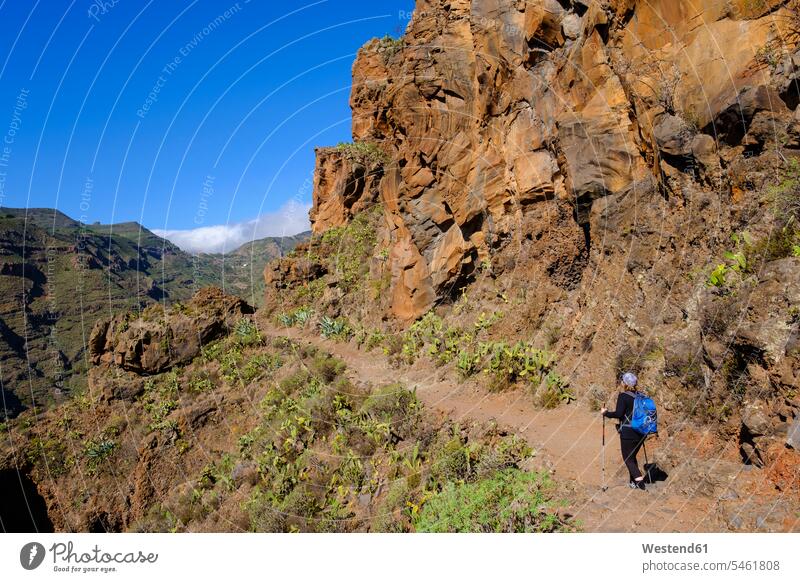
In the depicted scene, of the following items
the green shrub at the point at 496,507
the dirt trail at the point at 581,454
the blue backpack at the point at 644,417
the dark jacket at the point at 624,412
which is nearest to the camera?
the dirt trail at the point at 581,454

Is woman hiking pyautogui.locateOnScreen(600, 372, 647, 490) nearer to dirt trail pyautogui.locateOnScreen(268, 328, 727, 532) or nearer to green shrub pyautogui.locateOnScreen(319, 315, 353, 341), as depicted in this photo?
dirt trail pyautogui.locateOnScreen(268, 328, 727, 532)

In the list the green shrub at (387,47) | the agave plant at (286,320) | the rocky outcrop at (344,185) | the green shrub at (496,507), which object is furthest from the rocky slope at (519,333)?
the green shrub at (387,47)

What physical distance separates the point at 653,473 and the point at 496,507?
222cm

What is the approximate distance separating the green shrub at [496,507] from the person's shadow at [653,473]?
50.6 inches

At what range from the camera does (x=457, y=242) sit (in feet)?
52.0

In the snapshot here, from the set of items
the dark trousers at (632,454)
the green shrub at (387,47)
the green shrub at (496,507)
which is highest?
the green shrub at (387,47)

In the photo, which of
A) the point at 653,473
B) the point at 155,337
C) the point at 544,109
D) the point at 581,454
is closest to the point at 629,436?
the point at 653,473

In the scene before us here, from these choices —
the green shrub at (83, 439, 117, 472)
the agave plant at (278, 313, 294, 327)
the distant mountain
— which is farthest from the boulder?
the distant mountain

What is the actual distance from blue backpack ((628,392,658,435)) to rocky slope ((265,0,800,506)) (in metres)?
1.01

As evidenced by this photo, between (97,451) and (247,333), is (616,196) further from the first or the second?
(97,451)

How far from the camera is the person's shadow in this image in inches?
230

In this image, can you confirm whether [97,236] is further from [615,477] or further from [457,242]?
[615,477]

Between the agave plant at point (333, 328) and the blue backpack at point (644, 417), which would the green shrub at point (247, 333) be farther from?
the blue backpack at point (644, 417)

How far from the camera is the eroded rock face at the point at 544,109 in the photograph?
758 cm
